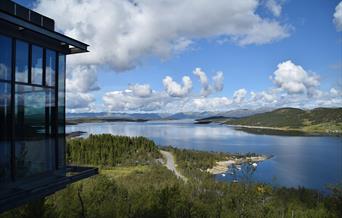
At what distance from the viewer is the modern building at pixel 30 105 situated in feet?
23.8

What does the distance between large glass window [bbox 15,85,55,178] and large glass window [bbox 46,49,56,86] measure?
0.22 m

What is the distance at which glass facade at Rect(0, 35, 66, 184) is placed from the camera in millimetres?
7312

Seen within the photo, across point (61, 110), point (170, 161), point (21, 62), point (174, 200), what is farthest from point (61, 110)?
point (170, 161)

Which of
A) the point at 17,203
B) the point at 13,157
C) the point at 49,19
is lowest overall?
the point at 17,203

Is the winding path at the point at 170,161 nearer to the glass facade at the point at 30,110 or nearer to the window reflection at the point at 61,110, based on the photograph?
the window reflection at the point at 61,110

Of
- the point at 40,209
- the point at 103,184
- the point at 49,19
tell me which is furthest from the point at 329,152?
the point at 49,19

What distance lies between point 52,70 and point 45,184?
2733 mm

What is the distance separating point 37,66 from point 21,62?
1.76 feet

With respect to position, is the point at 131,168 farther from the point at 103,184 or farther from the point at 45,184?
the point at 45,184

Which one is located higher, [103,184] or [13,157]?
[13,157]

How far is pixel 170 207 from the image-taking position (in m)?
25.5

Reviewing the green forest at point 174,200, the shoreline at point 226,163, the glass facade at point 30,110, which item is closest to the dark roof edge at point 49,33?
the glass facade at point 30,110

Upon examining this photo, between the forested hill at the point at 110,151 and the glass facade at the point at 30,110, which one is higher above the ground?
the glass facade at the point at 30,110

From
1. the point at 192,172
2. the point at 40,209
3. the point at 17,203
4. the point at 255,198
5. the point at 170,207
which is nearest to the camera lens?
the point at 17,203
